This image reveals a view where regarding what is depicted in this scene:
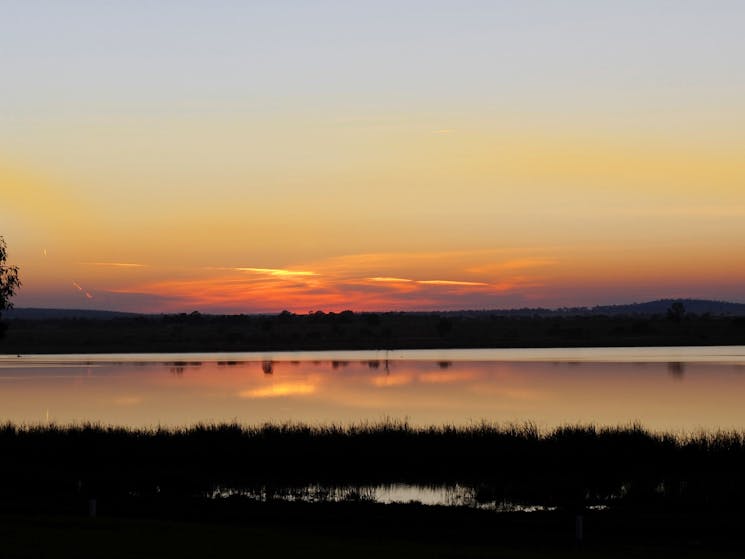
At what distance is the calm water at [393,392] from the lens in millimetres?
65688

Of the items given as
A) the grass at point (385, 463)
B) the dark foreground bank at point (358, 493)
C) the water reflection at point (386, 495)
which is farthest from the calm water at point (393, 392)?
the water reflection at point (386, 495)

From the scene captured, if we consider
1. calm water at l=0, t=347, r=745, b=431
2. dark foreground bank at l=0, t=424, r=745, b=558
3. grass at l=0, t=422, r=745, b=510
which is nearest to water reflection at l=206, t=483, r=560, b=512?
dark foreground bank at l=0, t=424, r=745, b=558

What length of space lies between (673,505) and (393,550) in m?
12.1

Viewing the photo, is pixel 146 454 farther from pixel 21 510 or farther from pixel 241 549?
pixel 241 549

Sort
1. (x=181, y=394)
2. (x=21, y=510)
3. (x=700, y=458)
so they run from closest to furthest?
(x=21, y=510) → (x=700, y=458) → (x=181, y=394)

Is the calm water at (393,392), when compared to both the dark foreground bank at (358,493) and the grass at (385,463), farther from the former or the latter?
the dark foreground bank at (358,493)

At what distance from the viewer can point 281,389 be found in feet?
300

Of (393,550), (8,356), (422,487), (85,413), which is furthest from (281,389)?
(8,356)

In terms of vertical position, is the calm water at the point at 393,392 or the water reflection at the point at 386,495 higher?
the calm water at the point at 393,392

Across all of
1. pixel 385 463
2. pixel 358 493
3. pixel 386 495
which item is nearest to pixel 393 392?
pixel 385 463

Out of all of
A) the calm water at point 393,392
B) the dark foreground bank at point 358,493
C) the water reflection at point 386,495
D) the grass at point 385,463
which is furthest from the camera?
the calm water at point 393,392

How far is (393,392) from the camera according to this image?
281 ft

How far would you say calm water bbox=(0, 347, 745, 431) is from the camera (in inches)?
2586

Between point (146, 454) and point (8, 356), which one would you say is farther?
point (8, 356)
